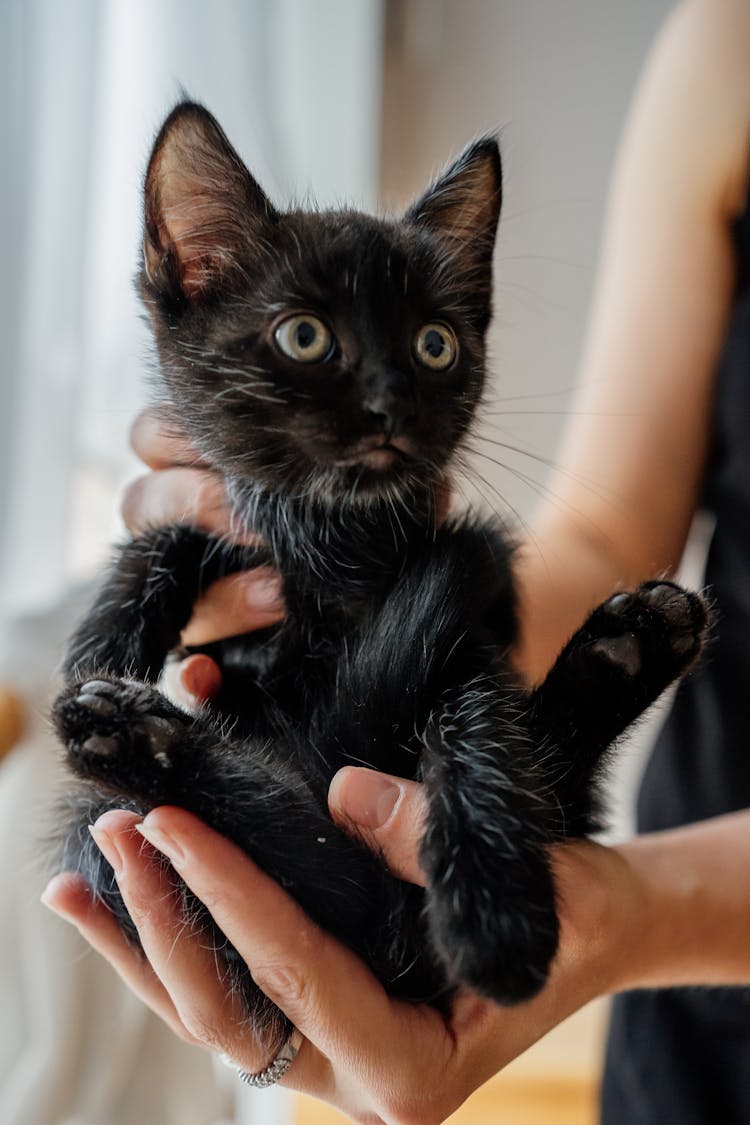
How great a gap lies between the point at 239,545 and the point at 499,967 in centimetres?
41

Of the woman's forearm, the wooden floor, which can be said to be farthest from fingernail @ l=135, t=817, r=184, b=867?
the wooden floor

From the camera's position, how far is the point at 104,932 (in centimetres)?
A: 73

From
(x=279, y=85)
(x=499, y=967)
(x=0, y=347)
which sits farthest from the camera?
(x=279, y=85)

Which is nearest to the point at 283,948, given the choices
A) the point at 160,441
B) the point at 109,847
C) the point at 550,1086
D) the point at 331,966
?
the point at 331,966

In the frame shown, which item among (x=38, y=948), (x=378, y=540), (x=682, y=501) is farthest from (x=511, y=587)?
(x=38, y=948)

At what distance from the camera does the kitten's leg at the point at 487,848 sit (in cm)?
52

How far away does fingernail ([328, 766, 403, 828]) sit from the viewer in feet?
1.99

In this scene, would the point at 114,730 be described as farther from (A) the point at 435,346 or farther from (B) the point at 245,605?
(A) the point at 435,346

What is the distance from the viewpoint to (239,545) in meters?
0.79

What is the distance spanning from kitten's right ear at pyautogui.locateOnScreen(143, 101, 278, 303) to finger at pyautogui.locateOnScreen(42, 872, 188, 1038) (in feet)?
1.60

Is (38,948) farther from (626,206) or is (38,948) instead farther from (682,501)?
(626,206)

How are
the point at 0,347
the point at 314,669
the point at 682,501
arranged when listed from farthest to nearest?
1. the point at 682,501
2. the point at 0,347
3. the point at 314,669

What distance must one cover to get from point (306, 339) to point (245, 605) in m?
0.23

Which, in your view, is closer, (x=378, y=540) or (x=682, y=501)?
(x=378, y=540)
